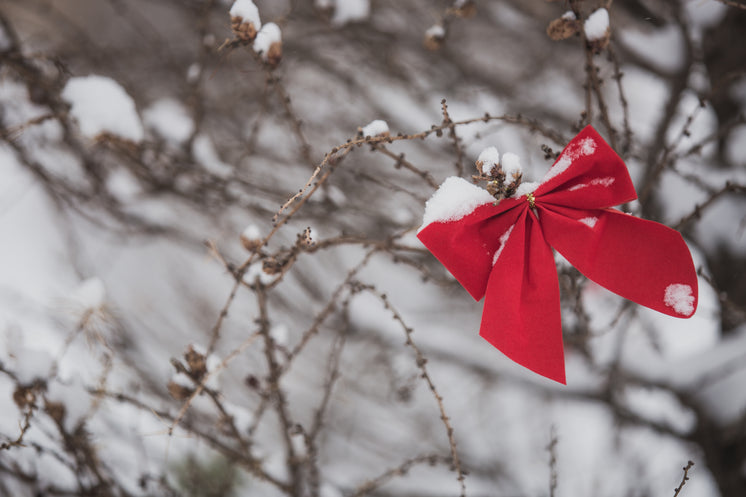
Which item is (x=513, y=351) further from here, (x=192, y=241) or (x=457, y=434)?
(x=457, y=434)

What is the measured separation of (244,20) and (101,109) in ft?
1.29

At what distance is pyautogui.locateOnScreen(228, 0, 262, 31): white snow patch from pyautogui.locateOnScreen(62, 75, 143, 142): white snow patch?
1.16 feet

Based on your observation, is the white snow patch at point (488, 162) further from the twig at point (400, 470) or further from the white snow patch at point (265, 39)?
the twig at point (400, 470)

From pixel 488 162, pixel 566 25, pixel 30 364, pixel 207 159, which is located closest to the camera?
pixel 488 162

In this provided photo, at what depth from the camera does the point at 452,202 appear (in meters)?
0.50

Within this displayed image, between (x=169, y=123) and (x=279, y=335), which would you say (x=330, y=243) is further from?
(x=169, y=123)

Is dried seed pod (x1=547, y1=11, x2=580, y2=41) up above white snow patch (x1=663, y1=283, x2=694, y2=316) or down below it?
above

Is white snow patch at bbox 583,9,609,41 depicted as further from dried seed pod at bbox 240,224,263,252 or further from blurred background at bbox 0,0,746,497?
dried seed pod at bbox 240,224,263,252

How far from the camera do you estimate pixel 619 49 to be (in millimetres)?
1387

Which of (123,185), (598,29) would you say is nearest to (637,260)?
(598,29)

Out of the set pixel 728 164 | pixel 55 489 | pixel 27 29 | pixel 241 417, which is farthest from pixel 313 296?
pixel 27 29

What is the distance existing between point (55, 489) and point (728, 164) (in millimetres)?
1892

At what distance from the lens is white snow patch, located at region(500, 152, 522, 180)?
49cm

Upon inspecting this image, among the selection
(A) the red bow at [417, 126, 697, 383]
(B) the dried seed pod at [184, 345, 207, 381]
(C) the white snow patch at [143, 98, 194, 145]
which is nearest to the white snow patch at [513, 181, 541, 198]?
(A) the red bow at [417, 126, 697, 383]
